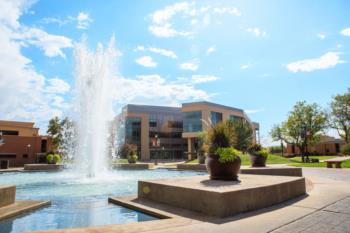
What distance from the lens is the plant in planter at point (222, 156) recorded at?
8125mm

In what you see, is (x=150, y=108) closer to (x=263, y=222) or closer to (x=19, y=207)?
(x=19, y=207)

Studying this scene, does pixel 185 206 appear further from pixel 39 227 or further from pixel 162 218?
pixel 39 227

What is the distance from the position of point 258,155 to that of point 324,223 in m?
12.6

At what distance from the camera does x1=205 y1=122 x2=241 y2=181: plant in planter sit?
8125mm

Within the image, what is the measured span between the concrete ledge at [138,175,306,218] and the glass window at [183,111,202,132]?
53.9m

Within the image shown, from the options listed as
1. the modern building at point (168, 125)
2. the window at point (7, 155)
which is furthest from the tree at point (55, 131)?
the modern building at point (168, 125)

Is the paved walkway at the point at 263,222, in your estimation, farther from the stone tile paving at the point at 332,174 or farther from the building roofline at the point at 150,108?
the building roofline at the point at 150,108

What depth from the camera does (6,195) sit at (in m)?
6.54

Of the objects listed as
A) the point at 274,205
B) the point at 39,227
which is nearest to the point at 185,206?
the point at 274,205

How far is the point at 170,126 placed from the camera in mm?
79312

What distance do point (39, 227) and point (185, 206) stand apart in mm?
3216

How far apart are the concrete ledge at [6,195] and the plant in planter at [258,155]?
47.5 ft

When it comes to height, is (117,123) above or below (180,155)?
above

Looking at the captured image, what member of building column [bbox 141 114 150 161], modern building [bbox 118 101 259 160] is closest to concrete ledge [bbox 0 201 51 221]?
modern building [bbox 118 101 259 160]
